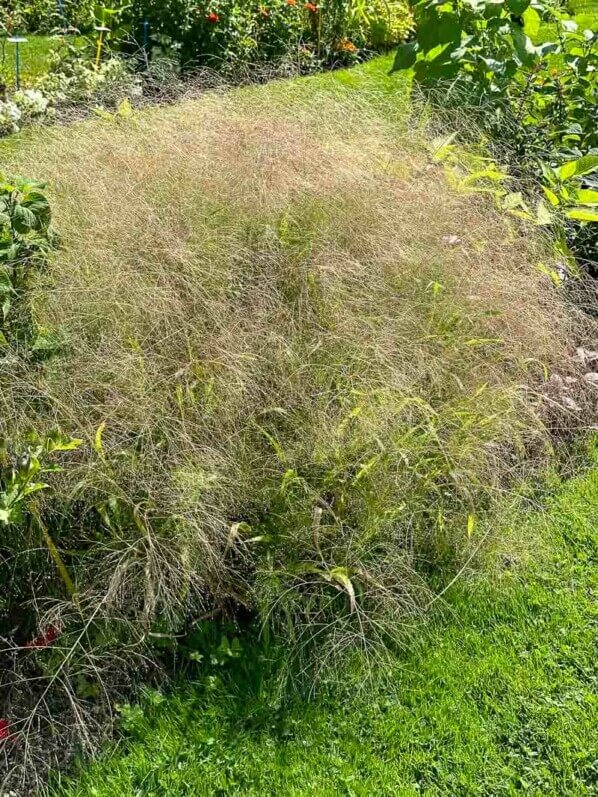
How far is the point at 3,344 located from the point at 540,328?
181 centimetres

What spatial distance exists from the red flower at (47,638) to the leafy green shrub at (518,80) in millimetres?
2735

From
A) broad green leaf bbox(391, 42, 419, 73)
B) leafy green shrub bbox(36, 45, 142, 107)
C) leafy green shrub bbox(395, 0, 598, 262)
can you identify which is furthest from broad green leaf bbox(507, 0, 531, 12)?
leafy green shrub bbox(36, 45, 142, 107)

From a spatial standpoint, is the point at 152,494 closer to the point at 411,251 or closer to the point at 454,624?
the point at 454,624

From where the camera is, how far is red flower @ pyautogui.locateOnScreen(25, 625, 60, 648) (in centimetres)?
202

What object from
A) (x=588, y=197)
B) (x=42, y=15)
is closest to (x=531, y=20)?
(x=588, y=197)

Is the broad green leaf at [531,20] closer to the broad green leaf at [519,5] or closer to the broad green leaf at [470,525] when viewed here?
the broad green leaf at [519,5]

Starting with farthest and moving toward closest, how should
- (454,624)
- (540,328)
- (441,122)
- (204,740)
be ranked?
(441,122) < (540,328) < (454,624) < (204,740)

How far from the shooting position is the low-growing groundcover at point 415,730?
1.89 m

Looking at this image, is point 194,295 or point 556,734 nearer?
point 556,734

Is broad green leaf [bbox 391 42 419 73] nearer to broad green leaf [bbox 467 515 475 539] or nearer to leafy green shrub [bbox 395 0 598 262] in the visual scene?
leafy green shrub [bbox 395 0 598 262]

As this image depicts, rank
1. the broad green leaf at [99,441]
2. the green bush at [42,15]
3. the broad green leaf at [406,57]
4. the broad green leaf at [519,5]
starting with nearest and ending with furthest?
the broad green leaf at [99,441]
the broad green leaf at [519,5]
the broad green leaf at [406,57]
the green bush at [42,15]

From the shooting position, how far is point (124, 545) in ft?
7.07

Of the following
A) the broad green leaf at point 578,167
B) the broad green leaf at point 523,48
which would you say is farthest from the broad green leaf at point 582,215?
the broad green leaf at point 523,48

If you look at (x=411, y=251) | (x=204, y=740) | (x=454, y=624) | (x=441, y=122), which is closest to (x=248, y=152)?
(x=411, y=251)
